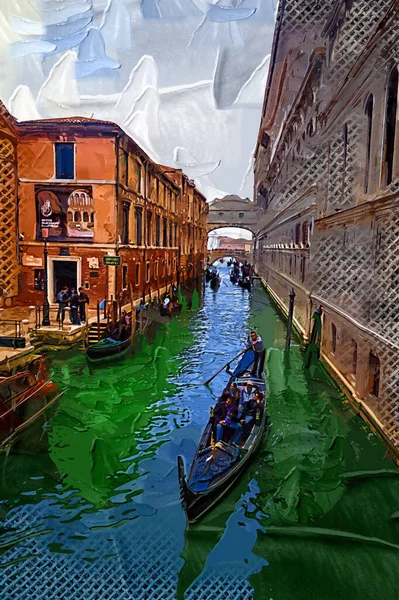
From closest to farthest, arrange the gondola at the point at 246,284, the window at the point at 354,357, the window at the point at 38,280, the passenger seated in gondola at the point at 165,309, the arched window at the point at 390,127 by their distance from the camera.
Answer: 1. the arched window at the point at 390,127
2. the window at the point at 354,357
3. the window at the point at 38,280
4. the passenger seated in gondola at the point at 165,309
5. the gondola at the point at 246,284

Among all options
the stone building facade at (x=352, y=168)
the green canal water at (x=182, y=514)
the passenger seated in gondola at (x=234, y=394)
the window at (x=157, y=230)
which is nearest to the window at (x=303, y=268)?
the stone building facade at (x=352, y=168)

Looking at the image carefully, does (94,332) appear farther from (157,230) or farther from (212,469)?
(157,230)

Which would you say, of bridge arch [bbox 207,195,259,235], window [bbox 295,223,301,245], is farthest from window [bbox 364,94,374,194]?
bridge arch [bbox 207,195,259,235]

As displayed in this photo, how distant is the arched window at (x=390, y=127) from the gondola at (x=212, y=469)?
2.53m

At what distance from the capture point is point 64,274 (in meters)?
7.71

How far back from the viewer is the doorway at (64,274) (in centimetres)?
758

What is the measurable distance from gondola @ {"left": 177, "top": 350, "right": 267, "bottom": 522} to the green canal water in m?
0.13

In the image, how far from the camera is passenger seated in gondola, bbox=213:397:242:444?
407cm

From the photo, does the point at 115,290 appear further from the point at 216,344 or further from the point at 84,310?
the point at 216,344

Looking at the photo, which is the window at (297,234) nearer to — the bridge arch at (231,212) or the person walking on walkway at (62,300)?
the person walking on walkway at (62,300)

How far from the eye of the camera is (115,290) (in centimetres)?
824

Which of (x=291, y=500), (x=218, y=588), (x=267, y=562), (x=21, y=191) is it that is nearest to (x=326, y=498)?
(x=291, y=500)

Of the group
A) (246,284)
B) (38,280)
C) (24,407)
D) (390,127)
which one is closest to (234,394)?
(24,407)

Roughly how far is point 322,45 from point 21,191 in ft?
15.1
